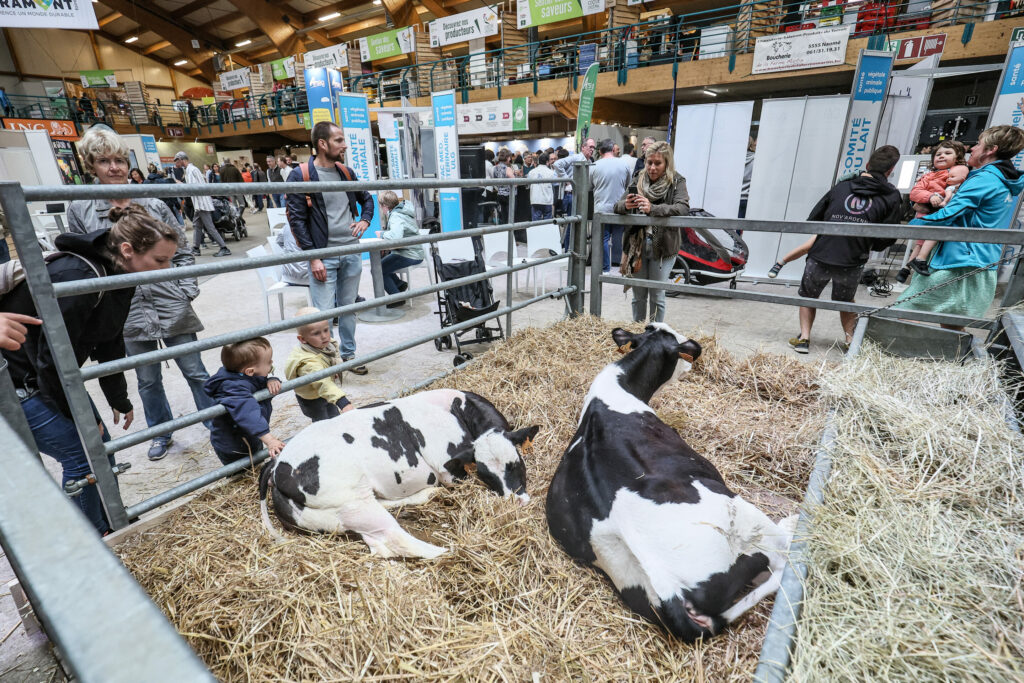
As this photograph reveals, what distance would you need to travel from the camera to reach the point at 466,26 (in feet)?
49.1

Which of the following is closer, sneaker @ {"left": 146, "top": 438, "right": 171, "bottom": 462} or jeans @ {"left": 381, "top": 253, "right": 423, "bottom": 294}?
sneaker @ {"left": 146, "top": 438, "right": 171, "bottom": 462}

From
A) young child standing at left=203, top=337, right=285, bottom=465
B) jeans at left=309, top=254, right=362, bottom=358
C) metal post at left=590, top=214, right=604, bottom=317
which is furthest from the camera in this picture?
jeans at left=309, top=254, right=362, bottom=358

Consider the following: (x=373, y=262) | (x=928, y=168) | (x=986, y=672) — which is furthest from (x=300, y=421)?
(x=928, y=168)

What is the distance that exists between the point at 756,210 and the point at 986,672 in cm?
689

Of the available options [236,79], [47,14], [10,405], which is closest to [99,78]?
[236,79]

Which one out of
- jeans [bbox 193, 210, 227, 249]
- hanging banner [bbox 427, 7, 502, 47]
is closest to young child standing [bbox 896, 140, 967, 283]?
jeans [bbox 193, 210, 227, 249]

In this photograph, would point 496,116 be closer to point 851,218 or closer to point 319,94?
point 319,94

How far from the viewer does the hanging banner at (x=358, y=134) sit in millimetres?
7434

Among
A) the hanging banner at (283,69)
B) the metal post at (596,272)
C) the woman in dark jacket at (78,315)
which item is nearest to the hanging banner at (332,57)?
the hanging banner at (283,69)

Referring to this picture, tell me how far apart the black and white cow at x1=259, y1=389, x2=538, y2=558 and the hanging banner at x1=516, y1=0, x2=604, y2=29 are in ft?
40.5

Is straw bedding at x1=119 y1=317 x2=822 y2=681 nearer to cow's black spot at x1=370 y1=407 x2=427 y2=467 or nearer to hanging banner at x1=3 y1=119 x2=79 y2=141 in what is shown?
cow's black spot at x1=370 y1=407 x2=427 y2=467

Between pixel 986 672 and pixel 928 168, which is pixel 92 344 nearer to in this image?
pixel 986 672

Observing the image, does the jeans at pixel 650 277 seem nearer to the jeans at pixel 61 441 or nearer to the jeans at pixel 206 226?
the jeans at pixel 61 441

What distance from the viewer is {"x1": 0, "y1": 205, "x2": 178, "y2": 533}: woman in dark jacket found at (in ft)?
5.41
